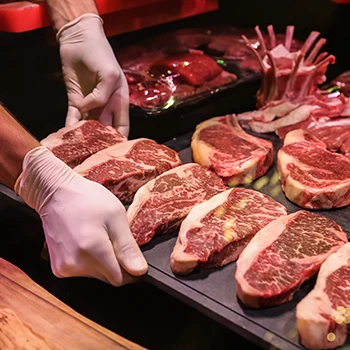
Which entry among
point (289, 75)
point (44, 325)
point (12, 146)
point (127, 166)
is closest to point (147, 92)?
point (289, 75)

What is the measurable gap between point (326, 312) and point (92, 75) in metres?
1.78

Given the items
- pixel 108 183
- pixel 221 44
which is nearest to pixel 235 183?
pixel 108 183

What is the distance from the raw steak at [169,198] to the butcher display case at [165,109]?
0.08 metres

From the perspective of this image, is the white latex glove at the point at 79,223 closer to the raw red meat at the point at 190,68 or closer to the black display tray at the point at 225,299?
the black display tray at the point at 225,299

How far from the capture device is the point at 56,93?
344cm

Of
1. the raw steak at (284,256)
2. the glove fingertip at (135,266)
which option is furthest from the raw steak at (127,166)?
the raw steak at (284,256)

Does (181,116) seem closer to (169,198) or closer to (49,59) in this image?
(49,59)

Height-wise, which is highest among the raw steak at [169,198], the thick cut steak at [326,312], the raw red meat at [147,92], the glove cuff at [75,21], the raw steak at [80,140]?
the glove cuff at [75,21]

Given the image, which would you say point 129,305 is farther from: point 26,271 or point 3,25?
point 3,25

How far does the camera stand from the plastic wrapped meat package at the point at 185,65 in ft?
11.3

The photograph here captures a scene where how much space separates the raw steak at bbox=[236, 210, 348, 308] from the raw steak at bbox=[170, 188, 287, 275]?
0.07 m

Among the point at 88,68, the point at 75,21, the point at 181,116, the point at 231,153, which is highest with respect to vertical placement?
the point at 75,21

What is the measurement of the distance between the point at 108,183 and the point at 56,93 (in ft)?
4.38

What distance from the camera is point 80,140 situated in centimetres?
264
